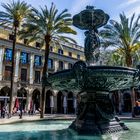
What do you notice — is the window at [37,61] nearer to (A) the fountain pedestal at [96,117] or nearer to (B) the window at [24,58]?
(B) the window at [24,58]

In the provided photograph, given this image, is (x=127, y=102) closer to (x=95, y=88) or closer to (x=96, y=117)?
(x=95, y=88)

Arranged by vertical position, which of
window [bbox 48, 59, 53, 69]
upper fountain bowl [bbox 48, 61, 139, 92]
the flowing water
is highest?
window [bbox 48, 59, 53, 69]

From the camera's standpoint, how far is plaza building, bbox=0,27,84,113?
44.3m

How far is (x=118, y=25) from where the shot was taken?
2989 cm

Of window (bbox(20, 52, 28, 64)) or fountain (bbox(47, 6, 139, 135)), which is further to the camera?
window (bbox(20, 52, 28, 64))

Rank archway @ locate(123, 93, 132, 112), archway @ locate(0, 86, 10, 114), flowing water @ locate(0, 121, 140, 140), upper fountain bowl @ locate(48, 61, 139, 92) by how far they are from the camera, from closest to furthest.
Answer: flowing water @ locate(0, 121, 140, 140)
upper fountain bowl @ locate(48, 61, 139, 92)
archway @ locate(0, 86, 10, 114)
archway @ locate(123, 93, 132, 112)

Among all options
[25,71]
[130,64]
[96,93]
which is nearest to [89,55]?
[96,93]

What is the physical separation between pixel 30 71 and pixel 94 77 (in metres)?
40.0

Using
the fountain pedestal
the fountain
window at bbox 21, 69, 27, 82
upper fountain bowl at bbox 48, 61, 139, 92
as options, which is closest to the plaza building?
window at bbox 21, 69, 27, 82

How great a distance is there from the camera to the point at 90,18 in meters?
12.4

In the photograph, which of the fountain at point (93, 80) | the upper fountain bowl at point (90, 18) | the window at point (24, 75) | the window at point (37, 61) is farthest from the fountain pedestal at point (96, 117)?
the window at point (37, 61)

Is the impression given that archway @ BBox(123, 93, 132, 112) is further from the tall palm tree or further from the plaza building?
the tall palm tree

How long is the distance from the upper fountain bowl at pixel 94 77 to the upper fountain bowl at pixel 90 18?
3096 millimetres

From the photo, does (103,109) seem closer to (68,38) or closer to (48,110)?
(68,38)
